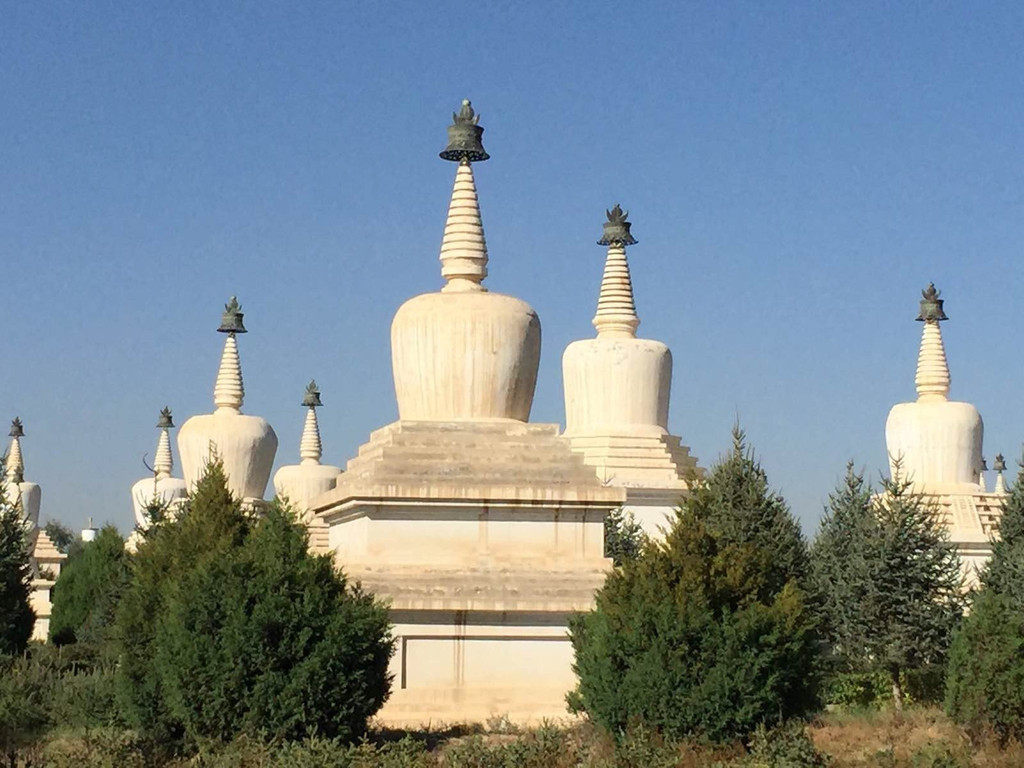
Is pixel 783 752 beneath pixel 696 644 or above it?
beneath

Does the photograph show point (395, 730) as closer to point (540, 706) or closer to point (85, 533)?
point (540, 706)

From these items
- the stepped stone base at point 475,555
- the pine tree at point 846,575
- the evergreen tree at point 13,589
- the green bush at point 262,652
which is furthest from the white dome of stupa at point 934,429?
the green bush at point 262,652

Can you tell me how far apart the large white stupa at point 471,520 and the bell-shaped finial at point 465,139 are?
1.74 m

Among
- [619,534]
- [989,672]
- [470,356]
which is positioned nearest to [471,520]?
[470,356]

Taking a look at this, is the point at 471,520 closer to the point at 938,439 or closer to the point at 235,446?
the point at 938,439

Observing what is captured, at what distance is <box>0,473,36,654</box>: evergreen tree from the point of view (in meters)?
28.9

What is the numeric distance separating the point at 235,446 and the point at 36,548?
1185cm

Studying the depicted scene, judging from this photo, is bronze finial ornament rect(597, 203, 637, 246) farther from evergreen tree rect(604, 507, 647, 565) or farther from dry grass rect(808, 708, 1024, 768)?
dry grass rect(808, 708, 1024, 768)

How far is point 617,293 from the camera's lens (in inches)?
1640

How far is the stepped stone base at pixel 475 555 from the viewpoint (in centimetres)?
2198

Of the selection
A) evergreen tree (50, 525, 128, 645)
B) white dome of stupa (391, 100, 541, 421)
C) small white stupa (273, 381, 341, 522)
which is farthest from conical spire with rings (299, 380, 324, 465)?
white dome of stupa (391, 100, 541, 421)

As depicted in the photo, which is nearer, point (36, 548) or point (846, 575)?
point (846, 575)

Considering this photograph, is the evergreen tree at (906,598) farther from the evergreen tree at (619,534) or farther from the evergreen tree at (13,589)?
the evergreen tree at (13,589)

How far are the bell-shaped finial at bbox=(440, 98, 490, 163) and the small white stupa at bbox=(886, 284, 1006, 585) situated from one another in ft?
61.8
